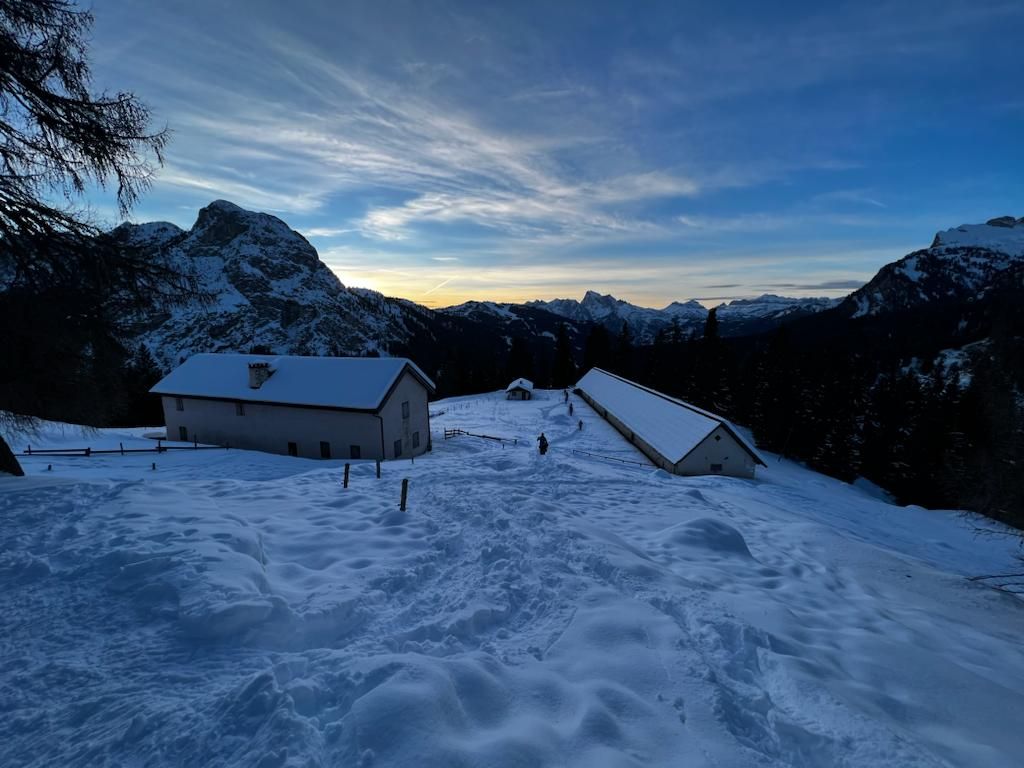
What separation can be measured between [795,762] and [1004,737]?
278cm

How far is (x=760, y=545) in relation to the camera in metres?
11.9

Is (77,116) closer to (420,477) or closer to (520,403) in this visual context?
(420,477)

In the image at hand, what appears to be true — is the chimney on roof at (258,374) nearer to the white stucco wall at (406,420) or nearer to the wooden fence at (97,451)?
the wooden fence at (97,451)

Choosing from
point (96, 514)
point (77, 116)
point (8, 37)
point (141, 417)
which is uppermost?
point (8, 37)

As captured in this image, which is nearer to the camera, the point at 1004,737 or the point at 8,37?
the point at 1004,737

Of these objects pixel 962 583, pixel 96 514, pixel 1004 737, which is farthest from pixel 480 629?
pixel 962 583

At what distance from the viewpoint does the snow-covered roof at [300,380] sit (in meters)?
28.0

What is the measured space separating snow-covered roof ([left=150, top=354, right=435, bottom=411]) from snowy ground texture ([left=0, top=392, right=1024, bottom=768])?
17.2 meters

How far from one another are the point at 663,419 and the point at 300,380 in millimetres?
27618

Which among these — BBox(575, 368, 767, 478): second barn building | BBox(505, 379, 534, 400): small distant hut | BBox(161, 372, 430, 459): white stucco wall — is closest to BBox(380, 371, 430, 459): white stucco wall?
BBox(161, 372, 430, 459): white stucco wall

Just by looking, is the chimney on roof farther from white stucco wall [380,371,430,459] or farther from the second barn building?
the second barn building

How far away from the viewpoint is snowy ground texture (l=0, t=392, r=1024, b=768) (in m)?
3.95

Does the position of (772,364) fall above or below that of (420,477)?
above

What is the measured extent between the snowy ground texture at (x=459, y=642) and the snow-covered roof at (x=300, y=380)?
17.2m
